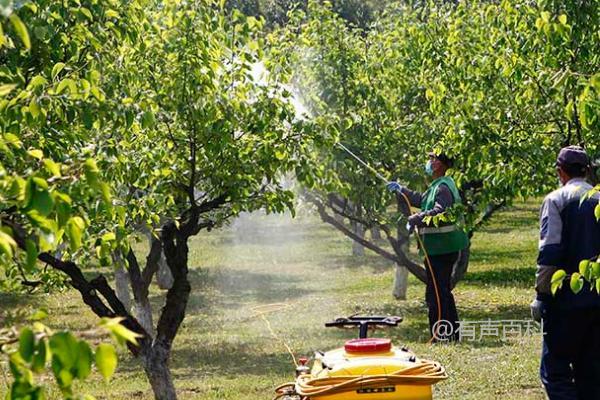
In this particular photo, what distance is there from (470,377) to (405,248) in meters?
18.7

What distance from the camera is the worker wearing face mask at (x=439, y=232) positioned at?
42.6ft

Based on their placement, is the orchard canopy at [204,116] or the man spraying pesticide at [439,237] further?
the man spraying pesticide at [439,237]

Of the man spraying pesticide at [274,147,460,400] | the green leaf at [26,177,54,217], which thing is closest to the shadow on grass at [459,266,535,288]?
the man spraying pesticide at [274,147,460,400]

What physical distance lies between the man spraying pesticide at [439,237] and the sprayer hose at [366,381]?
605 cm

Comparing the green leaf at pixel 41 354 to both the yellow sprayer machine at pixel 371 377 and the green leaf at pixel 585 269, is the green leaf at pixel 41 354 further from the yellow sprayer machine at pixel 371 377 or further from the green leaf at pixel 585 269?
the yellow sprayer machine at pixel 371 377

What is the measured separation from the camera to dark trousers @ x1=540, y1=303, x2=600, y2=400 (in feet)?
25.3

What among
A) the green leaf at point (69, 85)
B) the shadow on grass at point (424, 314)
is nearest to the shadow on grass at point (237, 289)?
the shadow on grass at point (424, 314)

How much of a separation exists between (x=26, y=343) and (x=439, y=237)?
37.6 ft

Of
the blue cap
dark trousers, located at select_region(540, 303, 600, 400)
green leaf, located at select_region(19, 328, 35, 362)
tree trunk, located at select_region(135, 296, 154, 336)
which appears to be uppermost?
the blue cap

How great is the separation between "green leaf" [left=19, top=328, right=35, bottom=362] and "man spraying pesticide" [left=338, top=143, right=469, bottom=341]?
9.79m

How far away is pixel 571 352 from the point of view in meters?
7.78

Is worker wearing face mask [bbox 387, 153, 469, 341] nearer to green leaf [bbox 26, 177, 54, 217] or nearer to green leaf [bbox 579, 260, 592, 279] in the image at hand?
green leaf [bbox 579, 260, 592, 279]

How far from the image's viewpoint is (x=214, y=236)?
45.6 meters

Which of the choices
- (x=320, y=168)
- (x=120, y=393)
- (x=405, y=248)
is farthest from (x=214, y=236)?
(x=320, y=168)
